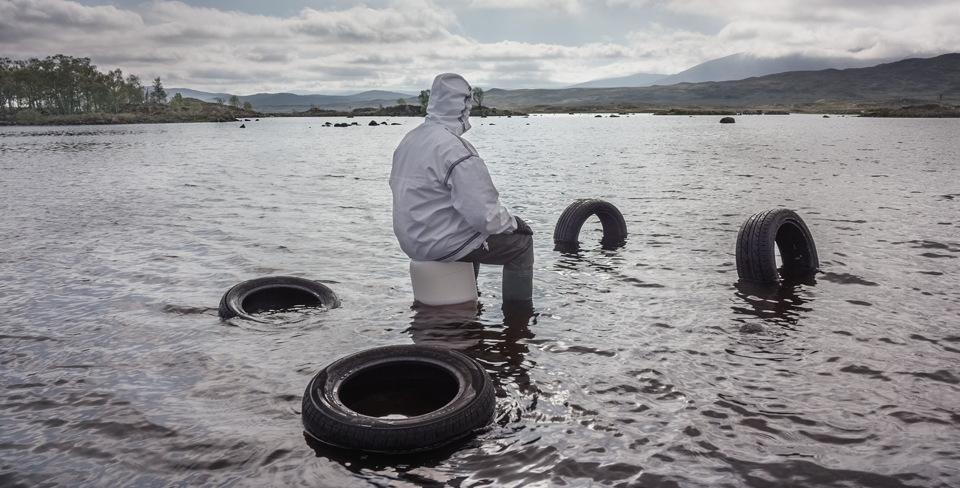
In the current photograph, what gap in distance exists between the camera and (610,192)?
21875mm

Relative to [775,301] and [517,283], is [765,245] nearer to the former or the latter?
[775,301]

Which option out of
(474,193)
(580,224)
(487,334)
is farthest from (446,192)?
(580,224)

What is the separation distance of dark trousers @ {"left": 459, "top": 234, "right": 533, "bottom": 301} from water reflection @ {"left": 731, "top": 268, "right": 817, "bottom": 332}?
114 inches

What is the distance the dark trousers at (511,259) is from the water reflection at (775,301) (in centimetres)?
290

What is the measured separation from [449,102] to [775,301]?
5611 millimetres

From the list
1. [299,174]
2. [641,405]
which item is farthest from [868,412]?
[299,174]

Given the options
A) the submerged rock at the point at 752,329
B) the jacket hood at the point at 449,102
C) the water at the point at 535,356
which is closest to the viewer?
the water at the point at 535,356

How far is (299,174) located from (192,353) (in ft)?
80.1

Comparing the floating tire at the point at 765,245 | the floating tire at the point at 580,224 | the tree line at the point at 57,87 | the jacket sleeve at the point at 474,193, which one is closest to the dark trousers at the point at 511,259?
the jacket sleeve at the point at 474,193

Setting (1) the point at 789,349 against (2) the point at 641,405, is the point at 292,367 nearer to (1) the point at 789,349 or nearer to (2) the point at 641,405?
(2) the point at 641,405

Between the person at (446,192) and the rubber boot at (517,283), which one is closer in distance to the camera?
the person at (446,192)

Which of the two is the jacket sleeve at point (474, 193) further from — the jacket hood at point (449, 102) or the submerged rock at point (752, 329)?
the submerged rock at point (752, 329)

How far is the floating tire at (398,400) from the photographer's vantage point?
459 cm

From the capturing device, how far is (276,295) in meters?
8.50
